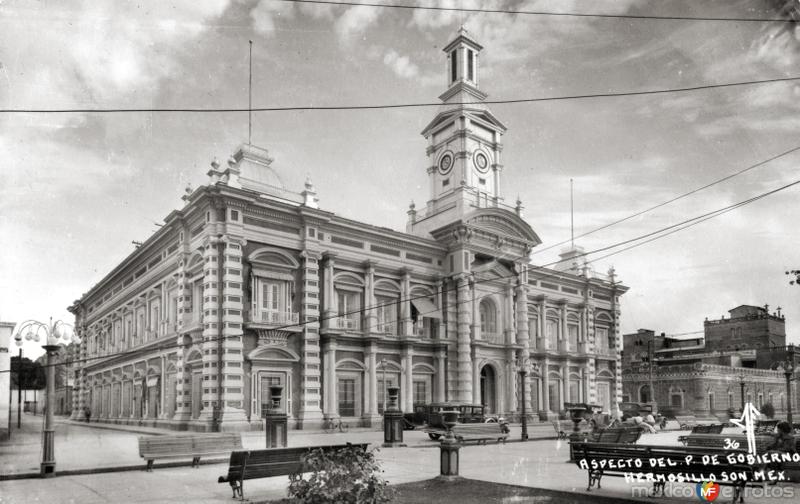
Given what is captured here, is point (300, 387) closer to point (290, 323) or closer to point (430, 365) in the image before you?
point (290, 323)

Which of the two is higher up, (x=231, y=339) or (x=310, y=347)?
(x=231, y=339)

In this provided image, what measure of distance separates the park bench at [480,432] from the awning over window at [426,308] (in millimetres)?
10673

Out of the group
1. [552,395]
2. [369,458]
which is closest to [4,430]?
[369,458]

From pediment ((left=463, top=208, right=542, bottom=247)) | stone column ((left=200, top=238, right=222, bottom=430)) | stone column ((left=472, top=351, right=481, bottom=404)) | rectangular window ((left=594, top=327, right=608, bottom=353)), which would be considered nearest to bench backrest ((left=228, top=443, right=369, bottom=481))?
stone column ((left=200, top=238, right=222, bottom=430))

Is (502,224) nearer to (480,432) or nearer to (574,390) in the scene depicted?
(574,390)

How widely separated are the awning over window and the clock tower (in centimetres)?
461

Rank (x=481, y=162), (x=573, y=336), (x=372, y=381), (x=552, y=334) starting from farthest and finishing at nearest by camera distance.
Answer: (x=573, y=336) → (x=552, y=334) → (x=481, y=162) → (x=372, y=381)

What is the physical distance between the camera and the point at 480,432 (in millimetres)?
22297

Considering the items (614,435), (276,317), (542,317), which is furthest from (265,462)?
(542,317)

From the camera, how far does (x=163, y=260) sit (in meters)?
32.1

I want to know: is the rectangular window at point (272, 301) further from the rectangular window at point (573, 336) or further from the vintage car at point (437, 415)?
the rectangular window at point (573, 336)

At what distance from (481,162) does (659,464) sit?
28919 millimetres

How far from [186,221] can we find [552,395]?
24.3m

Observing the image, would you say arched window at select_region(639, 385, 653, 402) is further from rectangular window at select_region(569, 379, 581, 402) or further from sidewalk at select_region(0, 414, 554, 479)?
sidewalk at select_region(0, 414, 554, 479)
